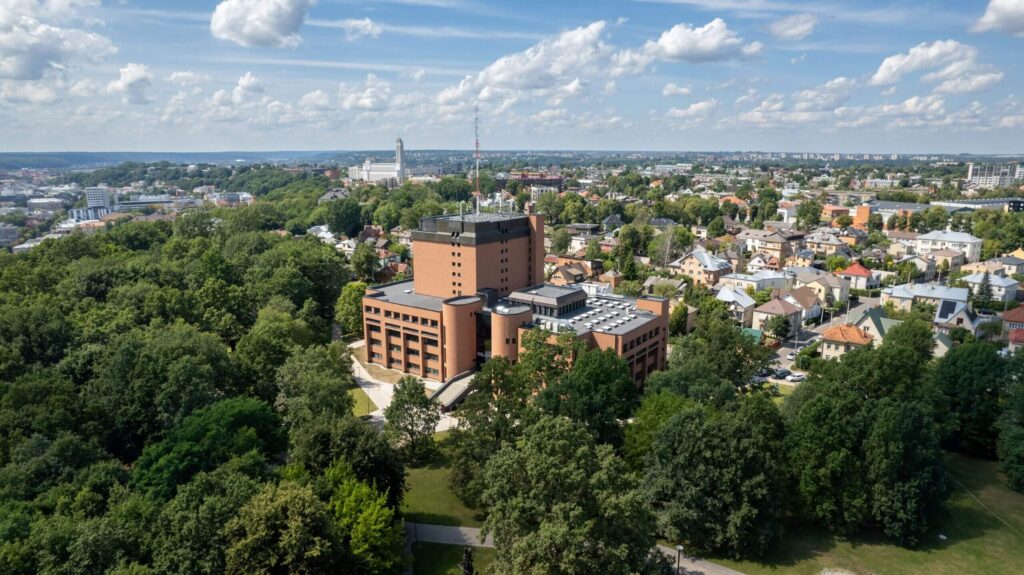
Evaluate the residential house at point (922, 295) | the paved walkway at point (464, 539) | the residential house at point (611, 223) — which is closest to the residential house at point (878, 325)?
the residential house at point (922, 295)

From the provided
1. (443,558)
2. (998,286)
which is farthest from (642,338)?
(998,286)

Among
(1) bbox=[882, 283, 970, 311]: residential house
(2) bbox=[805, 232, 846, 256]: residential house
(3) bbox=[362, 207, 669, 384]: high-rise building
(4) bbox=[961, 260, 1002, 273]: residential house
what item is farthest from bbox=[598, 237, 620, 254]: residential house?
(4) bbox=[961, 260, 1002, 273]: residential house

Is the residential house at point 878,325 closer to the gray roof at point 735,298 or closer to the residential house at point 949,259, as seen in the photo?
the gray roof at point 735,298

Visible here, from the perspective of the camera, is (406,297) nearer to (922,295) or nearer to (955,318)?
(955,318)

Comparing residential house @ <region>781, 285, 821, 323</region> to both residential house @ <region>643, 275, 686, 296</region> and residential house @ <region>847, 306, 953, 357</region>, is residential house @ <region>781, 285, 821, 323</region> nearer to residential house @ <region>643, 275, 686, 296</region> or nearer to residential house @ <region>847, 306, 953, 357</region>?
residential house @ <region>847, 306, 953, 357</region>

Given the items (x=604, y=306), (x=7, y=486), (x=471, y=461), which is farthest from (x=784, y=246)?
(x=7, y=486)

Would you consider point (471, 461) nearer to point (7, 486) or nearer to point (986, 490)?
point (7, 486)

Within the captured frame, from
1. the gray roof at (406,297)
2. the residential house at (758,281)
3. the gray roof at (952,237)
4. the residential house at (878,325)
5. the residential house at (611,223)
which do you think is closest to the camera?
the gray roof at (406,297)
